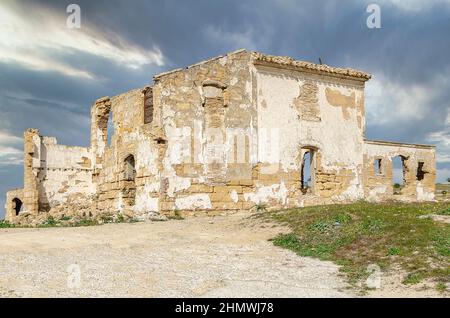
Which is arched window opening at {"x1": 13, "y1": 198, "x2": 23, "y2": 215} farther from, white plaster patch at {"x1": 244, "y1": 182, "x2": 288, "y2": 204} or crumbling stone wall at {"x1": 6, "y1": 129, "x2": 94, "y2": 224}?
white plaster patch at {"x1": 244, "y1": 182, "x2": 288, "y2": 204}

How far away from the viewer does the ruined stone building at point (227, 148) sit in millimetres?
17484

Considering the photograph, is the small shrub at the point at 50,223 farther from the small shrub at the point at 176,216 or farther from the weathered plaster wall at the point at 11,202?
the weathered plaster wall at the point at 11,202

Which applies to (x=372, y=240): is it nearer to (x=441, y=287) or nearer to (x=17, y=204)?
(x=441, y=287)

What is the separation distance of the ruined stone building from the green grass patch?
189 inches

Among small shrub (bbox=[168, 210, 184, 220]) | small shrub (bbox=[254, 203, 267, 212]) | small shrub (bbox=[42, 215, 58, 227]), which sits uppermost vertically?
small shrub (bbox=[254, 203, 267, 212])

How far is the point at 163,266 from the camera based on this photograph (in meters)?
8.73

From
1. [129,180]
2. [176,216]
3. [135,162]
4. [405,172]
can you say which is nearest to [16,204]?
[129,180]

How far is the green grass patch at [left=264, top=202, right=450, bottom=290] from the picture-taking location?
856 centimetres

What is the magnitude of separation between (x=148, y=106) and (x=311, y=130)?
20.7 ft

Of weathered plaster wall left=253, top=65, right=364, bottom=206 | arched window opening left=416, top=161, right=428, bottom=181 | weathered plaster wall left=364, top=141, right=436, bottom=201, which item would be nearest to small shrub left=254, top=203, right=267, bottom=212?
weathered plaster wall left=253, top=65, right=364, bottom=206

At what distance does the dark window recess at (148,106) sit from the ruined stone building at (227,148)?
37mm

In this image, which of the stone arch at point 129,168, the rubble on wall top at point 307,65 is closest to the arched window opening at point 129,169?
the stone arch at point 129,168

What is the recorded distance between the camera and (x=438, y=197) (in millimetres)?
24656
